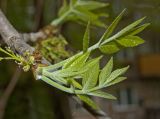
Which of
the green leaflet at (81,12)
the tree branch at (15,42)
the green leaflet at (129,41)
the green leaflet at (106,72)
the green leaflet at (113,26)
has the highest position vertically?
the green leaflet at (81,12)

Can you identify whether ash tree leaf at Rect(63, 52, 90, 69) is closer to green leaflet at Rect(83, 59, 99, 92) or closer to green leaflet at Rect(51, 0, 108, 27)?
green leaflet at Rect(83, 59, 99, 92)

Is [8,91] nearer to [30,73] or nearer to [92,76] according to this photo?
[30,73]

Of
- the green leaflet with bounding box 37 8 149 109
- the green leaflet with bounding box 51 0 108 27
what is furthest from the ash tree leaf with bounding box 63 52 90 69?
the green leaflet with bounding box 51 0 108 27

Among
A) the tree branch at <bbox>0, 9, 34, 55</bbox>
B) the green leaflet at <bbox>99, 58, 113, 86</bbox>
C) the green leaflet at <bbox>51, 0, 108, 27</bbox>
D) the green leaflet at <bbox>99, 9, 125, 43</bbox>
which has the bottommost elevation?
the green leaflet at <bbox>99, 58, 113, 86</bbox>

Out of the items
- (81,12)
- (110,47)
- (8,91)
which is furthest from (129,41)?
(8,91)

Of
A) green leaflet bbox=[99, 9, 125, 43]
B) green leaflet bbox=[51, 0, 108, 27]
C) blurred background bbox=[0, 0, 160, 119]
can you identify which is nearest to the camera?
green leaflet bbox=[99, 9, 125, 43]

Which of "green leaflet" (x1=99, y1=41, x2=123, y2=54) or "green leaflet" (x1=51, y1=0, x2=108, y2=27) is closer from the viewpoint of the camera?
"green leaflet" (x1=99, y1=41, x2=123, y2=54)

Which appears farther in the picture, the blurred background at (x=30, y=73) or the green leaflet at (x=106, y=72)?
the blurred background at (x=30, y=73)

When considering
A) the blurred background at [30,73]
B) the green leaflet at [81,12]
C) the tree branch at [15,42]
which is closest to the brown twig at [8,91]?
the blurred background at [30,73]

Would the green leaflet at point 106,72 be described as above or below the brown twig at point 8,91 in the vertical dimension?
below

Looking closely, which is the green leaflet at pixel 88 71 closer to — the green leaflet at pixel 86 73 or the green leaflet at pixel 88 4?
the green leaflet at pixel 86 73

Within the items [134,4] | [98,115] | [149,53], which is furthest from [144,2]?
[149,53]

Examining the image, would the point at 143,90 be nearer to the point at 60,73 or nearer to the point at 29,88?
the point at 29,88
